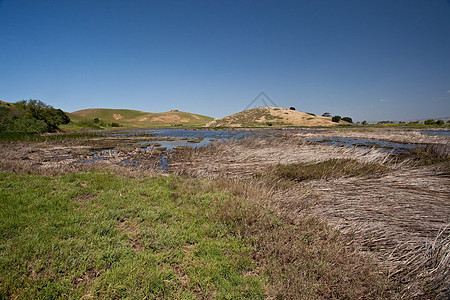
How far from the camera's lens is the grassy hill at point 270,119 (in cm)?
7925

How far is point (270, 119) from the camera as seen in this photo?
87125mm

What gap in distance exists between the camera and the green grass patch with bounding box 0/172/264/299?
3156mm

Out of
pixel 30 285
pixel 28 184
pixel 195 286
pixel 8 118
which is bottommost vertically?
pixel 195 286

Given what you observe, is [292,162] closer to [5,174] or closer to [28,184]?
[28,184]

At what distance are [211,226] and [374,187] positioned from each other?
670 cm

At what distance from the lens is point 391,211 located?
18.7ft

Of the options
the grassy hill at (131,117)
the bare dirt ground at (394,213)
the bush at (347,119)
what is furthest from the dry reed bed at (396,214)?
the grassy hill at (131,117)

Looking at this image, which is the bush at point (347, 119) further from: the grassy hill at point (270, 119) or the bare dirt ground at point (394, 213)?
the bare dirt ground at point (394, 213)

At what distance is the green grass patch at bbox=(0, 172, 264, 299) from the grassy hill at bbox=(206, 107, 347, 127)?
75.4 meters

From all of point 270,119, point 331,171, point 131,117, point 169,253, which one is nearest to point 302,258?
point 169,253

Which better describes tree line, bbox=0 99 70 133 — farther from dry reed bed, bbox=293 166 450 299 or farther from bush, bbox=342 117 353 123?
bush, bbox=342 117 353 123

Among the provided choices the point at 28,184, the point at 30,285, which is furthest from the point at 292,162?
the point at 28,184

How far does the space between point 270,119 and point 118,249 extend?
8770 cm

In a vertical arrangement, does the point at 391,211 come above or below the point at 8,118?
below
